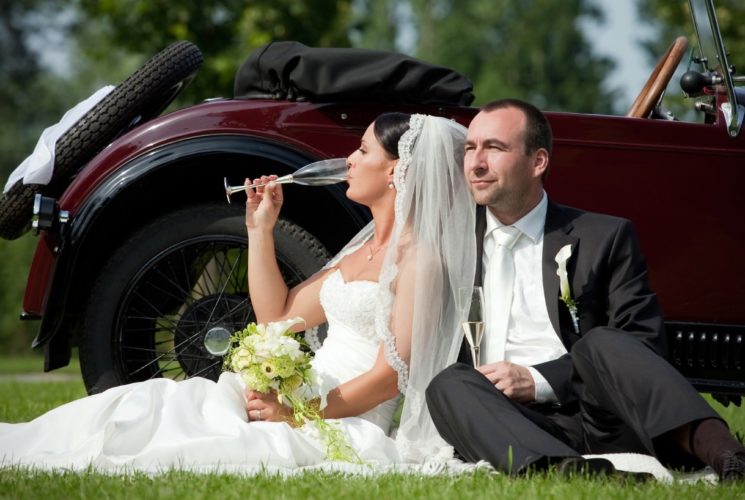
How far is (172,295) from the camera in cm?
538

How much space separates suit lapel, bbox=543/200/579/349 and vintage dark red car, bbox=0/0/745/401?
2.28 ft

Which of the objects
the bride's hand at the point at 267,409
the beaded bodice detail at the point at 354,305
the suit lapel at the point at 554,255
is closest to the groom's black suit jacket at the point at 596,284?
the suit lapel at the point at 554,255

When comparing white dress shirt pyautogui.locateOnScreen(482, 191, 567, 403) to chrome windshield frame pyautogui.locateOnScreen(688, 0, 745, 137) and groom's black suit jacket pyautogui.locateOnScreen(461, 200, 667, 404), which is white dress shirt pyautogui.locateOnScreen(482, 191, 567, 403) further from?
chrome windshield frame pyautogui.locateOnScreen(688, 0, 745, 137)

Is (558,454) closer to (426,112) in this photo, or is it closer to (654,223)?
(654,223)

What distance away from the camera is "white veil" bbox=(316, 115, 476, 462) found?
14.9ft

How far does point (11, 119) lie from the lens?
3781cm

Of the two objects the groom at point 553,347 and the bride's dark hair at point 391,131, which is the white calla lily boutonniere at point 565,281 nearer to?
the groom at point 553,347

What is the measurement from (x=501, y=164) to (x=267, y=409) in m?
1.39

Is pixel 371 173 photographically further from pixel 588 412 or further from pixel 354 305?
pixel 588 412

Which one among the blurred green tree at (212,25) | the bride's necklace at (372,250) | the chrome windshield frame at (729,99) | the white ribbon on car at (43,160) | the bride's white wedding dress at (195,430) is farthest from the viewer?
the blurred green tree at (212,25)

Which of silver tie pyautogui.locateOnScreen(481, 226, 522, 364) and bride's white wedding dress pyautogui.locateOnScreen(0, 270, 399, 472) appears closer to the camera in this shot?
bride's white wedding dress pyautogui.locateOnScreen(0, 270, 399, 472)

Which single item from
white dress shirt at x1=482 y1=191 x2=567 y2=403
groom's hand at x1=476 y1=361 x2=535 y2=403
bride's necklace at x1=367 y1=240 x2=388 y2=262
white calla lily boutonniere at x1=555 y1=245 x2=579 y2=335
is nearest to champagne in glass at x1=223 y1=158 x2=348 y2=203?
bride's necklace at x1=367 y1=240 x2=388 y2=262

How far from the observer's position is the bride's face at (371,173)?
4801 millimetres

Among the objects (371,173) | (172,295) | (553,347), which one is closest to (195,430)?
(172,295)
